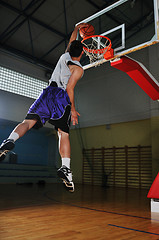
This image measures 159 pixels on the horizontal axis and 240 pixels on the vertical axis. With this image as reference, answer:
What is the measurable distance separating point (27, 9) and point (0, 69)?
110 inches

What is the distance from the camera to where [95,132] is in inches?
450

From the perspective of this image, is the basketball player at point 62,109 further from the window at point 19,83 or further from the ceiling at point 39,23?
the window at point 19,83

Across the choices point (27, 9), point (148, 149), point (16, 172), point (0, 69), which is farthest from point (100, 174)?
point (27, 9)

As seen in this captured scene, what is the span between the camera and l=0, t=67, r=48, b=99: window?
1055cm

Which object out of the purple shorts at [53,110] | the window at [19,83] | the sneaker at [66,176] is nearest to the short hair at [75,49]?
the purple shorts at [53,110]

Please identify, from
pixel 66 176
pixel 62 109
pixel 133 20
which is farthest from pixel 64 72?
pixel 133 20

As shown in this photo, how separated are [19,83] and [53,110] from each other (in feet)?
30.6

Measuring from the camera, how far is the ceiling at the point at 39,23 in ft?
29.5

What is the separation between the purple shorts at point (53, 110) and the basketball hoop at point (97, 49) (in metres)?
1.81

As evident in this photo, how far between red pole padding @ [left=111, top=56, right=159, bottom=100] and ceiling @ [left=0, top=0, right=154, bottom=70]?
530 centimetres

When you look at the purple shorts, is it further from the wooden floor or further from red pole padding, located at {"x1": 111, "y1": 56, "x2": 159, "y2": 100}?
red pole padding, located at {"x1": 111, "y1": 56, "x2": 159, "y2": 100}

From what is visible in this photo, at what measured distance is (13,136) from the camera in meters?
2.06

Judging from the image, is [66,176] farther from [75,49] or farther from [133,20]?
[133,20]

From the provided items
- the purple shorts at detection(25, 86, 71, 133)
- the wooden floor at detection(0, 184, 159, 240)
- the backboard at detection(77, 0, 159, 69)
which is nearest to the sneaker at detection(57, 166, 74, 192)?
the purple shorts at detection(25, 86, 71, 133)
